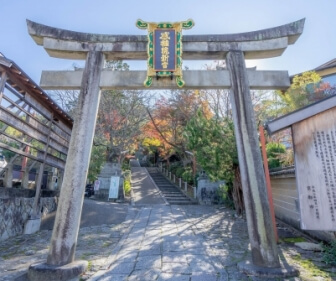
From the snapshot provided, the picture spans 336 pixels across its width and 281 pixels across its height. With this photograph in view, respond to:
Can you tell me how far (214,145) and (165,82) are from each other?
530cm

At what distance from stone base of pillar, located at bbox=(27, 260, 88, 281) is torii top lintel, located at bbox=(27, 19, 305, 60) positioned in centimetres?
481

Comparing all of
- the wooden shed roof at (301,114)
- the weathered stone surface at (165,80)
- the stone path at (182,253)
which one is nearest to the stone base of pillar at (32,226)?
the stone path at (182,253)

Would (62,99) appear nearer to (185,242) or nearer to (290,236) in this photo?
(185,242)

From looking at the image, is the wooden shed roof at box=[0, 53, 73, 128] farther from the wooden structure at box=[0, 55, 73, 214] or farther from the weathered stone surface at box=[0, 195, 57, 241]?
the weathered stone surface at box=[0, 195, 57, 241]

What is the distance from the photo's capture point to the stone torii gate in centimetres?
491

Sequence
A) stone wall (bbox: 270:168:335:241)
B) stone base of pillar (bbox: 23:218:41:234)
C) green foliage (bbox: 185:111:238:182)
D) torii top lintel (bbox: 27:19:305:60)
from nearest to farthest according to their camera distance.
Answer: torii top lintel (bbox: 27:19:305:60)
stone base of pillar (bbox: 23:218:41:234)
stone wall (bbox: 270:168:335:241)
green foliage (bbox: 185:111:238:182)

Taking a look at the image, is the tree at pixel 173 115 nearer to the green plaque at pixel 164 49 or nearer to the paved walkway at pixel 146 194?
the paved walkway at pixel 146 194

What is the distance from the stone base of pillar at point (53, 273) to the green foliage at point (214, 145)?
704 centimetres

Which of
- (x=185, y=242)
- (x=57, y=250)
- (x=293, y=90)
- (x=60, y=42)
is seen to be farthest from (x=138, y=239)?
(x=293, y=90)

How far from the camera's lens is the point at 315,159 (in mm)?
4574

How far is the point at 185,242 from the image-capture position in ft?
22.9

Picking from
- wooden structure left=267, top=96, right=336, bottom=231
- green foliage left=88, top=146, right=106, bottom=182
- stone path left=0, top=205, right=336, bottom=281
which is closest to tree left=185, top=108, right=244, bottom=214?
stone path left=0, top=205, right=336, bottom=281

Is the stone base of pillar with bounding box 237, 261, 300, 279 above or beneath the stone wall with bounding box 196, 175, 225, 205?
beneath

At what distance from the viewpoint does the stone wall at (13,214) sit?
23.6 ft
